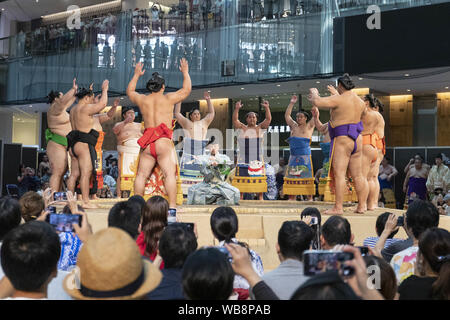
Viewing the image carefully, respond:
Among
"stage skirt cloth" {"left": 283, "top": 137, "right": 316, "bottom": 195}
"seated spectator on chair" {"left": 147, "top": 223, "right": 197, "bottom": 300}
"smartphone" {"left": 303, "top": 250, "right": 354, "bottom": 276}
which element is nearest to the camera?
"smartphone" {"left": 303, "top": 250, "right": 354, "bottom": 276}

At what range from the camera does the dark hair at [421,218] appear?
2.79 m

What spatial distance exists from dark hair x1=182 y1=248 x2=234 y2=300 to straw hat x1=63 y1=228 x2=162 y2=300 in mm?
141

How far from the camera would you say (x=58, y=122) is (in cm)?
637

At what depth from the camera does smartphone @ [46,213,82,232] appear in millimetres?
2264

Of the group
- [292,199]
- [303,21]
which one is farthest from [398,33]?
[292,199]

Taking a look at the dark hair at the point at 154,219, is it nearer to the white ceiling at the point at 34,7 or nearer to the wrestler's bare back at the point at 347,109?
the wrestler's bare back at the point at 347,109

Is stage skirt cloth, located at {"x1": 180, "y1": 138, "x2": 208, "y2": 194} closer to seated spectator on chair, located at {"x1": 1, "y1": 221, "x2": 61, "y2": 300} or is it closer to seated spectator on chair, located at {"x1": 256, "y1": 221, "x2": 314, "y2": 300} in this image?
seated spectator on chair, located at {"x1": 256, "y1": 221, "x2": 314, "y2": 300}

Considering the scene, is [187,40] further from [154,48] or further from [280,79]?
[280,79]

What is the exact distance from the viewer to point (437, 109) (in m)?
13.5

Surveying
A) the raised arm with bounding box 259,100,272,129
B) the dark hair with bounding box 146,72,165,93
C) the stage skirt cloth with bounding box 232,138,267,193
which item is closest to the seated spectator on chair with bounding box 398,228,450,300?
the dark hair with bounding box 146,72,165,93

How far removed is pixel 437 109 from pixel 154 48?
7159 millimetres

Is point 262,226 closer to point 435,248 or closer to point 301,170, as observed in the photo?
point 301,170

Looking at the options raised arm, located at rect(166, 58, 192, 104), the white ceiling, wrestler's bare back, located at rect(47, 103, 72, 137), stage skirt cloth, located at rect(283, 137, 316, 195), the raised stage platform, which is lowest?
the raised stage platform

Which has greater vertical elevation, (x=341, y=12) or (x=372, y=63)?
(x=341, y=12)
